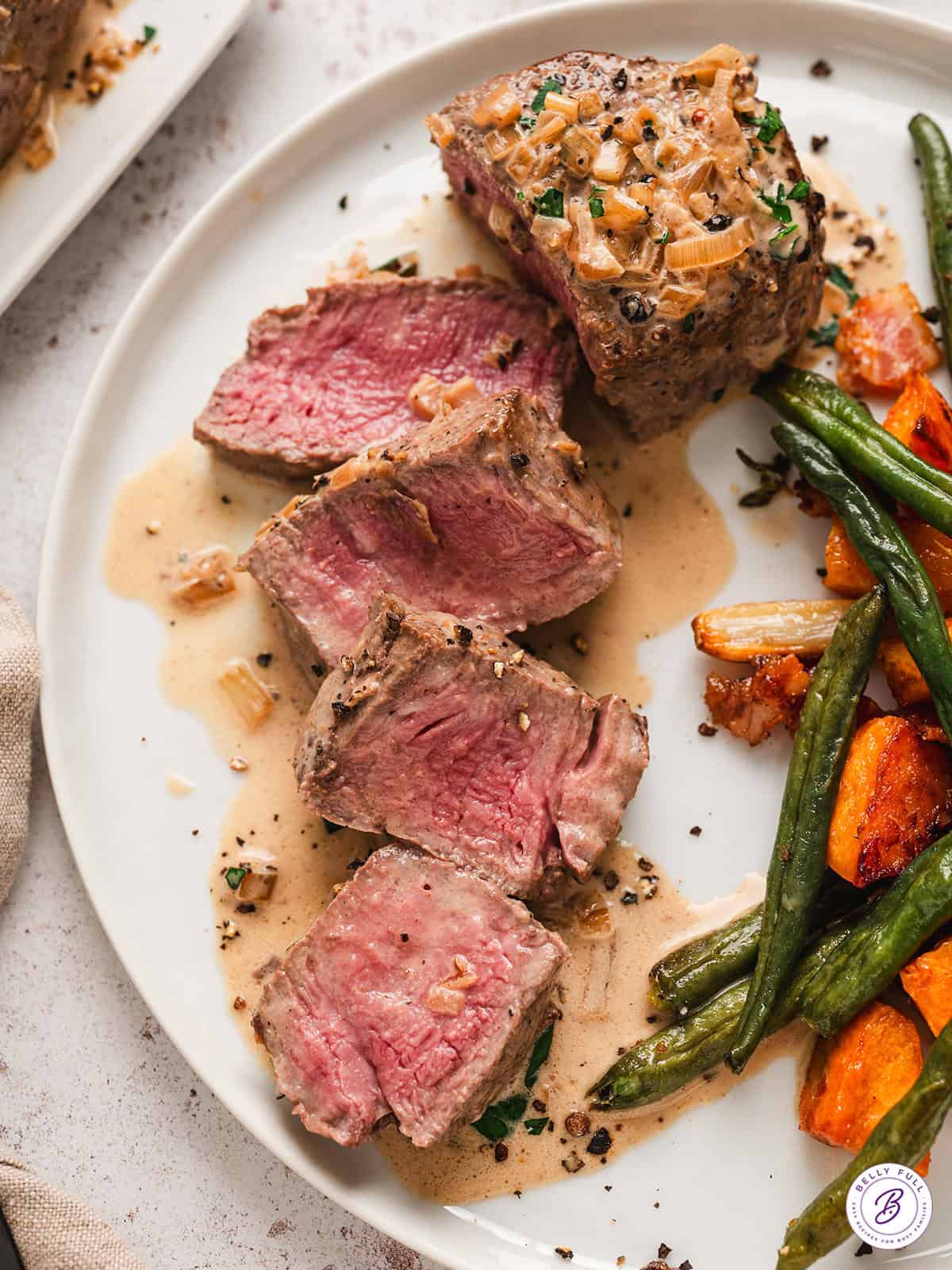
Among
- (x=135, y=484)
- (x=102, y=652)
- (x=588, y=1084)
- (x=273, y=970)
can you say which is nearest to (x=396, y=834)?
(x=273, y=970)

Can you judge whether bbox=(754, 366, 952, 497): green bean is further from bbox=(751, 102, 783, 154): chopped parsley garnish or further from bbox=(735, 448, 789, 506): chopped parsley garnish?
bbox=(751, 102, 783, 154): chopped parsley garnish

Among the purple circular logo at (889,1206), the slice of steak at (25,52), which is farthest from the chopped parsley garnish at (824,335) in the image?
the slice of steak at (25,52)

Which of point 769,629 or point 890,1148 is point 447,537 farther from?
point 890,1148

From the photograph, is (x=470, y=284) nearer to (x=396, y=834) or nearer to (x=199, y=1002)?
(x=396, y=834)

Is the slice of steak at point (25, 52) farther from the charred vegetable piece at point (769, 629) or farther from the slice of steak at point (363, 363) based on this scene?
the charred vegetable piece at point (769, 629)

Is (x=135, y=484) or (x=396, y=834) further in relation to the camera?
(x=135, y=484)

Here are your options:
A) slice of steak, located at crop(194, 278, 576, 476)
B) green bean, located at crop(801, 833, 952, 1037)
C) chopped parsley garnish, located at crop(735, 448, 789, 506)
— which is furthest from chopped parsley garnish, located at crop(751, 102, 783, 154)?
green bean, located at crop(801, 833, 952, 1037)
